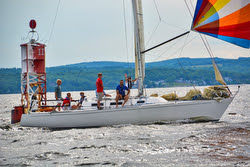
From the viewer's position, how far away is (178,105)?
45.6 feet

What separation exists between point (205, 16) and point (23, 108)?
10432mm

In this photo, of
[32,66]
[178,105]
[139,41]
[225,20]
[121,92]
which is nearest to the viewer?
[225,20]

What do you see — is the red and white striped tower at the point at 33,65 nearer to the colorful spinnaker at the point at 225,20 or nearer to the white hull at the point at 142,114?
the white hull at the point at 142,114

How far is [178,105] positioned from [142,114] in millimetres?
1629

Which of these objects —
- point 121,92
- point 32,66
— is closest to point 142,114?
point 121,92

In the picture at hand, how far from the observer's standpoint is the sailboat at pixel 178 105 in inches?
531

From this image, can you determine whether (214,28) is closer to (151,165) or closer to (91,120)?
(91,120)

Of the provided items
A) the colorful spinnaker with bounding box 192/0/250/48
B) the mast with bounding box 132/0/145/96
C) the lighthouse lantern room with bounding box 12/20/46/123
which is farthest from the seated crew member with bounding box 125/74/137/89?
the lighthouse lantern room with bounding box 12/20/46/123

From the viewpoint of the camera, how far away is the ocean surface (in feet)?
26.7

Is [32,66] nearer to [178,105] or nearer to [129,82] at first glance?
[129,82]

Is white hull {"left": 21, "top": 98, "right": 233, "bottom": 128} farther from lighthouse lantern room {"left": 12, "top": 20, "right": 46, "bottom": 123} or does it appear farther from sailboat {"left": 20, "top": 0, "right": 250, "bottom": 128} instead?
lighthouse lantern room {"left": 12, "top": 20, "right": 46, "bottom": 123}

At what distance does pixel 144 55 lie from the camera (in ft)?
49.1

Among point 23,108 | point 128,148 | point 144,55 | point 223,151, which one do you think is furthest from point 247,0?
point 23,108

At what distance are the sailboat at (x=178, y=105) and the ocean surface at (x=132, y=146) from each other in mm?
423
